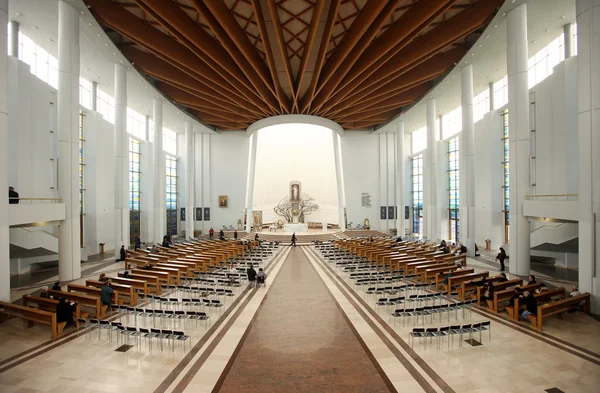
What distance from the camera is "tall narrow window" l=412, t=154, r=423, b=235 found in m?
30.3

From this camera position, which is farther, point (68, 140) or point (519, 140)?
point (519, 140)

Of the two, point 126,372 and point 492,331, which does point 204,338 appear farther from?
point 492,331

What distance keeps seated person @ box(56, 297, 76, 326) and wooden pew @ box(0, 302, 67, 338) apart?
8.2 inches

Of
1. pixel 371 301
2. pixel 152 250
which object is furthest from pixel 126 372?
pixel 152 250

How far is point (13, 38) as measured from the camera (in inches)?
521

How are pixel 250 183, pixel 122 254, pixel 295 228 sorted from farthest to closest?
pixel 250 183 → pixel 295 228 → pixel 122 254

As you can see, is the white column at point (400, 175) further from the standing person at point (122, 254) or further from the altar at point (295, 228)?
the standing person at point (122, 254)

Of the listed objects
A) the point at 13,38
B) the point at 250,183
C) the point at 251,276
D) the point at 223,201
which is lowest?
the point at 251,276

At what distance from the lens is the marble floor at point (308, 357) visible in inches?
197

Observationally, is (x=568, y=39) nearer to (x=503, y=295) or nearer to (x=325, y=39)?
(x=325, y=39)

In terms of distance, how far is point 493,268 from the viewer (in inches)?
554

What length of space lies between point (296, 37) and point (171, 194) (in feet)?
69.0

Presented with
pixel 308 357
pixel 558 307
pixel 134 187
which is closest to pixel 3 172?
pixel 308 357

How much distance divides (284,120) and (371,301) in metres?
18.5
